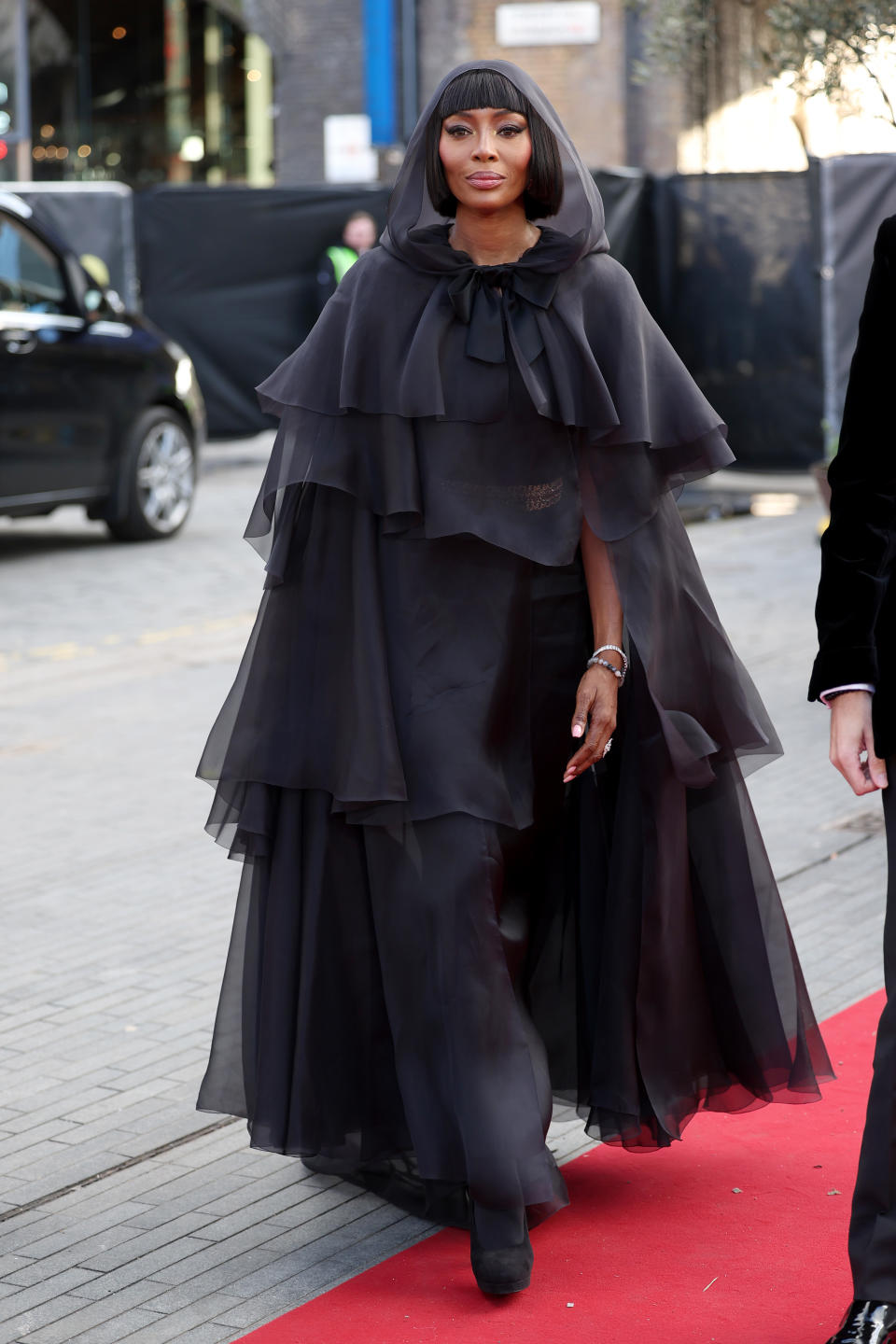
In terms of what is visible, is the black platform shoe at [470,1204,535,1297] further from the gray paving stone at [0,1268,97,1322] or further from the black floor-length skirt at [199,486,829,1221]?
the gray paving stone at [0,1268,97,1322]

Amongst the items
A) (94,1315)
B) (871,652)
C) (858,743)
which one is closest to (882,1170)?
Answer: (858,743)

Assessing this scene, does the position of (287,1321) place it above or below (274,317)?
below

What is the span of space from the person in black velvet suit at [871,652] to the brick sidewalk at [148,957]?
97 centimetres

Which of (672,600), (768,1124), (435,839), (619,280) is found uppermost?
(619,280)

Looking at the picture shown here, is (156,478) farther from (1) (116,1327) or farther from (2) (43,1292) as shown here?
(1) (116,1327)

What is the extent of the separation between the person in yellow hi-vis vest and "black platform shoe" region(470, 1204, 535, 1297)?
46.5 feet

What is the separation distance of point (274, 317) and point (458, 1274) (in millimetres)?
15370

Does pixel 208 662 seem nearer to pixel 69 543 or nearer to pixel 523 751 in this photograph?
pixel 69 543

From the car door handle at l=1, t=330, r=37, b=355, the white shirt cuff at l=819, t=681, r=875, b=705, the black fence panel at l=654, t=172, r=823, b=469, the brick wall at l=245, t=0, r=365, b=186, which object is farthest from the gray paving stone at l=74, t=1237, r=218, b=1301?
the brick wall at l=245, t=0, r=365, b=186

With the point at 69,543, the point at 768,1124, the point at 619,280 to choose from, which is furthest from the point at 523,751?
the point at 69,543

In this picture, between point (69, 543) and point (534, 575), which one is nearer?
point (534, 575)

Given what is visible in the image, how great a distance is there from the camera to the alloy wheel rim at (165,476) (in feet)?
41.8

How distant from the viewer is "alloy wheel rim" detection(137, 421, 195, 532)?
1273cm

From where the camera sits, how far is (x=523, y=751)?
3504 millimetres
